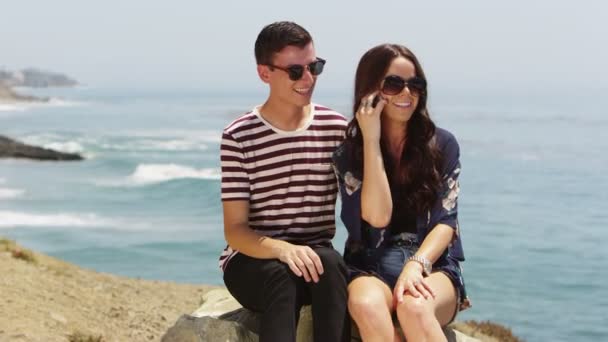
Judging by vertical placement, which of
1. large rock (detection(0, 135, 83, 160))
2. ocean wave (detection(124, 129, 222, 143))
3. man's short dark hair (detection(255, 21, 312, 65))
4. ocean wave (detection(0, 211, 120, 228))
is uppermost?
man's short dark hair (detection(255, 21, 312, 65))

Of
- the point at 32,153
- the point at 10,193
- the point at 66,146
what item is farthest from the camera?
the point at 66,146

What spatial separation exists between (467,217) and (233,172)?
2733 centimetres

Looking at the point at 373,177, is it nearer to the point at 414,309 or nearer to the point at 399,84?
the point at 399,84

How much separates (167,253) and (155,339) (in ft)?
50.8

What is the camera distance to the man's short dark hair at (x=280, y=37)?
4875mm

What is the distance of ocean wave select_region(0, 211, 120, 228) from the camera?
87.0ft

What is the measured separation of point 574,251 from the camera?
1058 inches

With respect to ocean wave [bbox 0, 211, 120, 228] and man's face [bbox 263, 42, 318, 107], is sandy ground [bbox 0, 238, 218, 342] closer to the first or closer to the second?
man's face [bbox 263, 42, 318, 107]

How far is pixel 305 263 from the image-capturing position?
14.8ft

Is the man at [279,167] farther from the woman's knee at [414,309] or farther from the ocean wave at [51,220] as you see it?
the ocean wave at [51,220]

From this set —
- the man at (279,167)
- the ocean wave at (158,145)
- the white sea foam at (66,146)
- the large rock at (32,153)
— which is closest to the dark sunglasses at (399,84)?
the man at (279,167)

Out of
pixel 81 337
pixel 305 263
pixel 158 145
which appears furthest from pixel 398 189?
pixel 158 145

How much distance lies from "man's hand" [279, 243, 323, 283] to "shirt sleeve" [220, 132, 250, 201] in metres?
0.55

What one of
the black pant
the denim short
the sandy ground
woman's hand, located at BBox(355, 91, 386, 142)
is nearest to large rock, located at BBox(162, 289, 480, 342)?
the denim short
